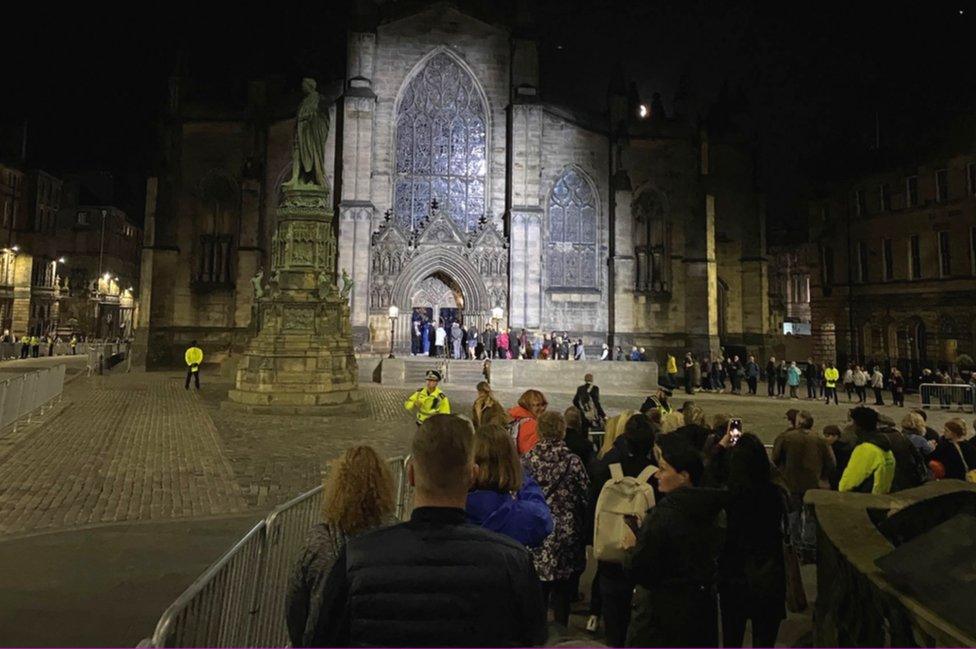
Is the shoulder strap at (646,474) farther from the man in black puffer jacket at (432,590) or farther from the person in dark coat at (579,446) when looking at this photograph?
the man in black puffer jacket at (432,590)

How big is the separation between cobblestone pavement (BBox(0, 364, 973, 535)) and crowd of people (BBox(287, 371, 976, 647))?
4.46m

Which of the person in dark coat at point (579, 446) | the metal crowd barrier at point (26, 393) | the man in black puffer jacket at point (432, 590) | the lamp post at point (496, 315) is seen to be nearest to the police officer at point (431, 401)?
the person in dark coat at point (579, 446)

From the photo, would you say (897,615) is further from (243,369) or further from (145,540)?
(243,369)

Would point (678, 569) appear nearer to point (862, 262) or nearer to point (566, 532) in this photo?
point (566, 532)

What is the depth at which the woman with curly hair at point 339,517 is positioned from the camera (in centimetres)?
224

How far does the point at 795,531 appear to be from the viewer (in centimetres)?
616

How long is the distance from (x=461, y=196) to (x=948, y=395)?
2152cm

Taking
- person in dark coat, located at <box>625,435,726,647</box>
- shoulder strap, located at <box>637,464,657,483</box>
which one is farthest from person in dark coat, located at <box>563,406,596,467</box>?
person in dark coat, located at <box>625,435,726,647</box>

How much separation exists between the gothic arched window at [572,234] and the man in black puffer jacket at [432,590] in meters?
29.2

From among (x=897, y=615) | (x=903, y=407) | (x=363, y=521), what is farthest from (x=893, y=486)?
(x=903, y=407)

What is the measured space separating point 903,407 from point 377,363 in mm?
18301

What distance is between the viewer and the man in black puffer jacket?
5.91 feet

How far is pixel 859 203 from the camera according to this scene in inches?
1380

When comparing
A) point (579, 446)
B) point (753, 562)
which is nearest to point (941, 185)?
point (579, 446)
